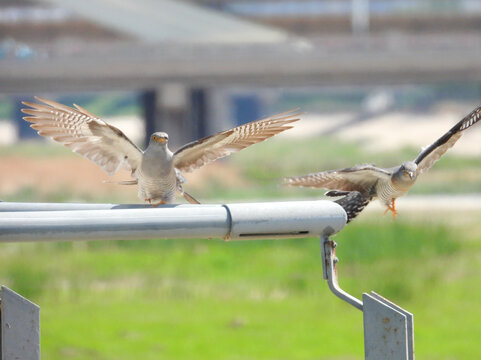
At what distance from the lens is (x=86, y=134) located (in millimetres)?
4777

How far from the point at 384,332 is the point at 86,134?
225cm

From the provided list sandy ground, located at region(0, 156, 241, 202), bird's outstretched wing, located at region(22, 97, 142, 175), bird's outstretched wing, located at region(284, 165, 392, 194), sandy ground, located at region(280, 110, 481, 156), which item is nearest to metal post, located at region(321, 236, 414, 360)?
bird's outstretched wing, located at region(284, 165, 392, 194)

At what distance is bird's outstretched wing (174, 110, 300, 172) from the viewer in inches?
163

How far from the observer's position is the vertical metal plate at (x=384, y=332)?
3.05m

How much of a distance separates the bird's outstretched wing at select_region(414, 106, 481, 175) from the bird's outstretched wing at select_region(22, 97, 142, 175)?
1420 mm

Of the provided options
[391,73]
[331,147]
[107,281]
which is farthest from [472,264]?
[331,147]

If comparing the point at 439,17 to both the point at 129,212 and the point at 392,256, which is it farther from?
the point at 129,212

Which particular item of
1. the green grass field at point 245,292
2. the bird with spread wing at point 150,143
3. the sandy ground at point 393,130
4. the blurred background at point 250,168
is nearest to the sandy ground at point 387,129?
the sandy ground at point 393,130

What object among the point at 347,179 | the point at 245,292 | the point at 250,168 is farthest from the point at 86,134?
the point at 250,168

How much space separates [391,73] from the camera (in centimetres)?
4147

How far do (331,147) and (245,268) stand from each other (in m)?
44.1

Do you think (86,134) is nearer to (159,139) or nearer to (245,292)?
(159,139)

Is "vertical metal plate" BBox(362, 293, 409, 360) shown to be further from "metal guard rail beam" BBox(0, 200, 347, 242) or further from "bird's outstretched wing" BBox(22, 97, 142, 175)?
"bird's outstretched wing" BBox(22, 97, 142, 175)

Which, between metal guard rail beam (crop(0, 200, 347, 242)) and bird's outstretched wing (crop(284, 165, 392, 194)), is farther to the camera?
bird's outstretched wing (crop(284, 165, 392, 194))
